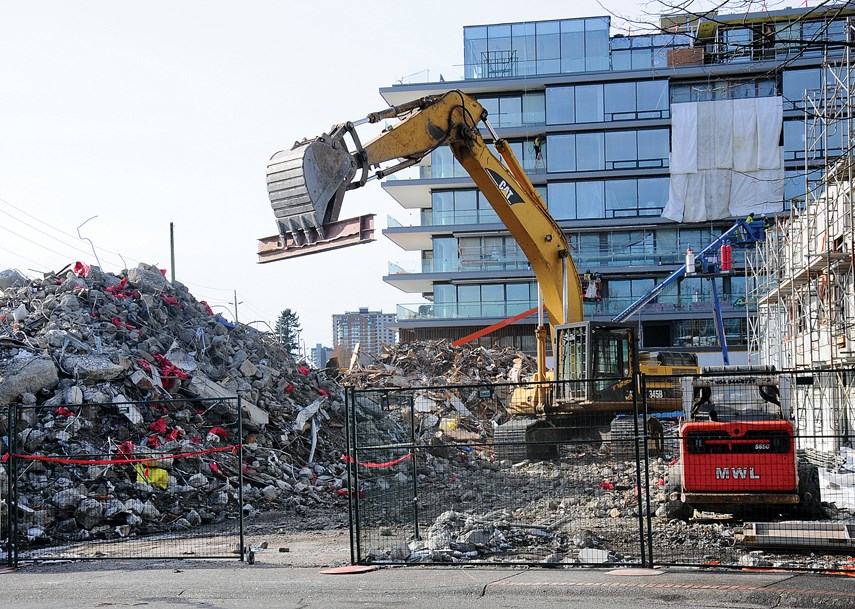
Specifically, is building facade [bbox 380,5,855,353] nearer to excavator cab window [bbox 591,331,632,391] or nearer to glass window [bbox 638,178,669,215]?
glass window [bbox 638,178,669,215]

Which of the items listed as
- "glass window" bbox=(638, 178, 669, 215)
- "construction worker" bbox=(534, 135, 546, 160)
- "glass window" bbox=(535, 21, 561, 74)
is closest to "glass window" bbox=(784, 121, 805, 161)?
"glass window" bbox=(638, 178, 669, 215)

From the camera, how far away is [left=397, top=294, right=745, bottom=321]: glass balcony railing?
52594mm

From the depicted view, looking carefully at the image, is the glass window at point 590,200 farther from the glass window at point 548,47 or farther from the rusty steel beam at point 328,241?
the rusty steel beam at point 328,241

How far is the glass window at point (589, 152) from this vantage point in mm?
54469

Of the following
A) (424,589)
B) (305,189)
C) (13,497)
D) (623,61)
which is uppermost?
(623,61)

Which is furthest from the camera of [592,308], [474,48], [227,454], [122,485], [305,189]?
[474,48]

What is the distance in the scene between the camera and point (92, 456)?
1722 centimetres

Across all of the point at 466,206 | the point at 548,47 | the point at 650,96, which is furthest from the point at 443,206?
the point at 650,96

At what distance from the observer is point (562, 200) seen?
5441cm

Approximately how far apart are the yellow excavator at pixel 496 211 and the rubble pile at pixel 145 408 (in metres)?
3.67

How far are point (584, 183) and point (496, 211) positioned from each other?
117ft

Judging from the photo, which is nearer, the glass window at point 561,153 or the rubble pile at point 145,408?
the rubble pile at point 145,408

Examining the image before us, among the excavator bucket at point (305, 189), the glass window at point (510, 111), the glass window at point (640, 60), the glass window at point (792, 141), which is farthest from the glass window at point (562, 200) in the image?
the excavator bucket at point (305, 189)

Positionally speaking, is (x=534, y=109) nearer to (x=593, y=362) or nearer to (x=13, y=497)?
(x=593, y=362)
